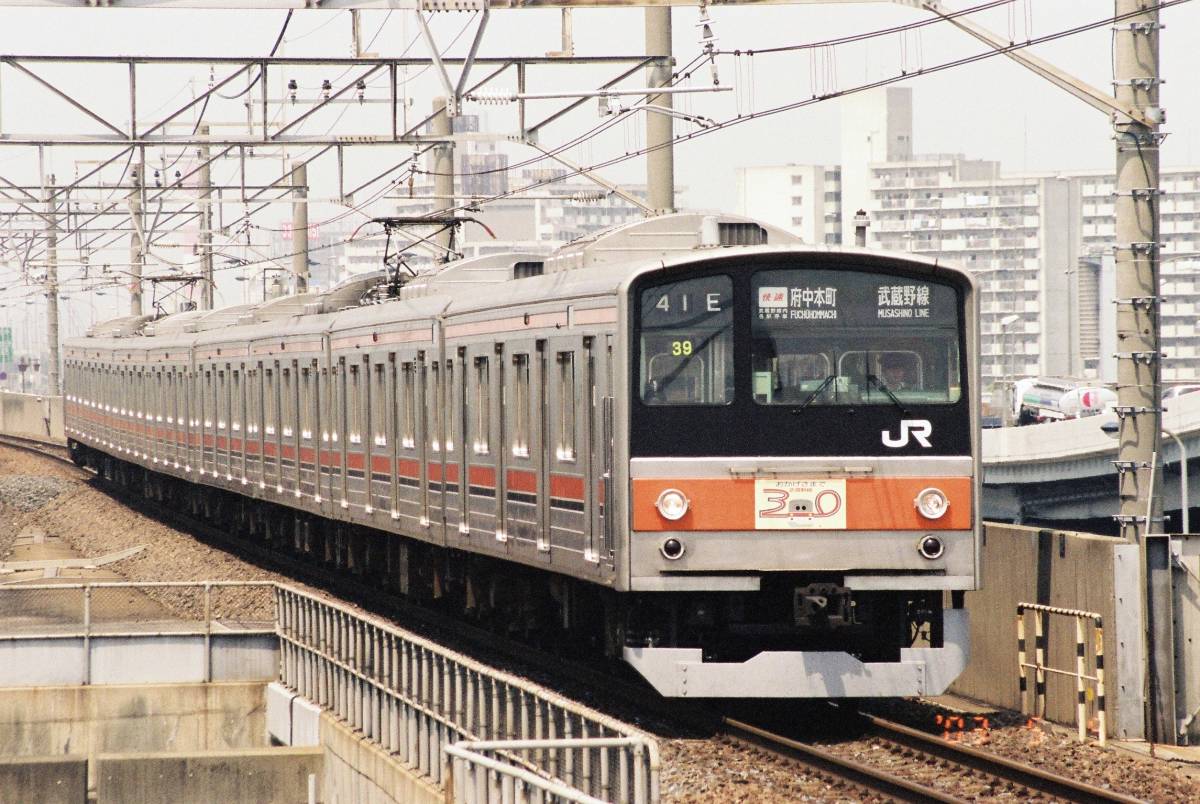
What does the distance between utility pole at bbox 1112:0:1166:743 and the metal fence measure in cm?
378

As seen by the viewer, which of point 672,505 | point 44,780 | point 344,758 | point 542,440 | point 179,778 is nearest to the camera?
point 672,505

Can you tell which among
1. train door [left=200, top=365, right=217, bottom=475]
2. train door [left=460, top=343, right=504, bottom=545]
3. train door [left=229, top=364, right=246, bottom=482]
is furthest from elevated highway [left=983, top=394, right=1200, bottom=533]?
train door [left=460, top=343, right=504, bottom=545]

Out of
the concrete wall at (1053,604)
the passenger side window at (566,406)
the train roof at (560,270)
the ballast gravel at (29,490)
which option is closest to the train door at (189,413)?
the train roof at (560,270)

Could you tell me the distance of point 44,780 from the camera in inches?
714

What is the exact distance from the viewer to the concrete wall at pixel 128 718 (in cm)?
1862

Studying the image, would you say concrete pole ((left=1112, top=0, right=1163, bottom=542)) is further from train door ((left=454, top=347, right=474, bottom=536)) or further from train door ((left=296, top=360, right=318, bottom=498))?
train door ((left=296, top=360, right=318, bottom=498))

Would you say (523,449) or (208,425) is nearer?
(523,449)

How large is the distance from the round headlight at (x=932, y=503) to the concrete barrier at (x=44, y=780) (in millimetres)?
9044

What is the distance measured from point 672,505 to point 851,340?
147cm

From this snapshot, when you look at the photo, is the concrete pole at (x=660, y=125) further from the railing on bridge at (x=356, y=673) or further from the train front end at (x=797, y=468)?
the train front end at (x=797, y=468)

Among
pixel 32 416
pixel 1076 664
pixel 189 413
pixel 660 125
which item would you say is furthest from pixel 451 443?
pixel 32 416

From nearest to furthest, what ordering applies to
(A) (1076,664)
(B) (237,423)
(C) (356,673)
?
1. (A) (1076,664)
2. (C) (356,673)
3. (B) (237,423)

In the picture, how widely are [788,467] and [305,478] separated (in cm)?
1171

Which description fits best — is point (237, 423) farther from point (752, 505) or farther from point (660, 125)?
point (752, 505)
